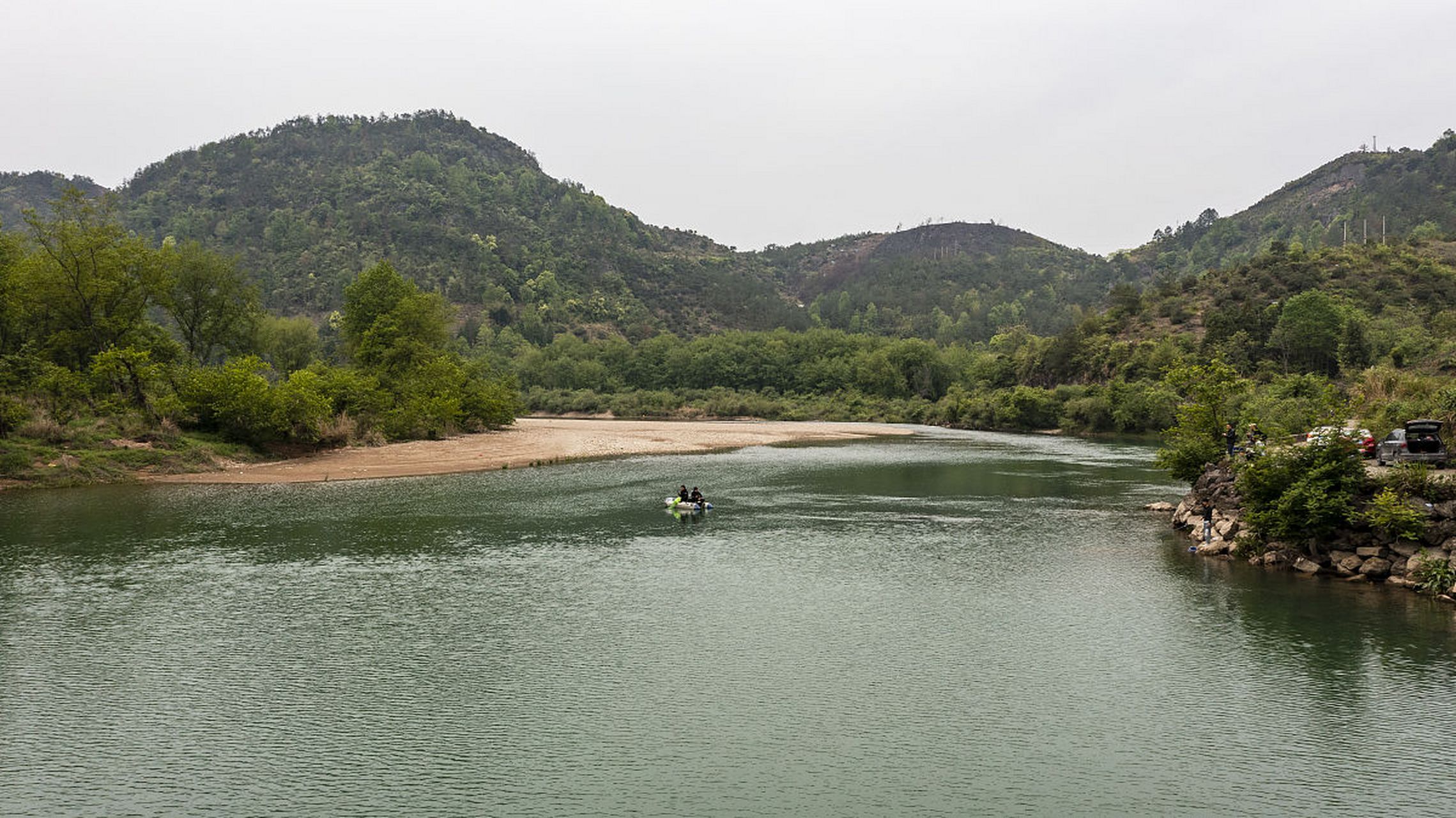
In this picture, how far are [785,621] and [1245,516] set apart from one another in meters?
19.4

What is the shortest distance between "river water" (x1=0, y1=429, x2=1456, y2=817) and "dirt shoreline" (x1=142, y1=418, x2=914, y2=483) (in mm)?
18853

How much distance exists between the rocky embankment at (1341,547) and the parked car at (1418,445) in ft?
8.71

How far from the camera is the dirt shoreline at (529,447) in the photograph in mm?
60344

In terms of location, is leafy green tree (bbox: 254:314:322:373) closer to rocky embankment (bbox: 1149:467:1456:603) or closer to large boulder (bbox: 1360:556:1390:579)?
rocky embankment (bbox: 1149:467:1456:603)

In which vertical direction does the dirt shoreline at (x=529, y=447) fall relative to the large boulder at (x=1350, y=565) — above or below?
above

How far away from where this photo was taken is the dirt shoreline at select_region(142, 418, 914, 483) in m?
60.3

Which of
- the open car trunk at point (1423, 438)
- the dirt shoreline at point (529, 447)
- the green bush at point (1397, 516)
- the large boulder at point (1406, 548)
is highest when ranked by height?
the open car trunk at point (1423, 438)

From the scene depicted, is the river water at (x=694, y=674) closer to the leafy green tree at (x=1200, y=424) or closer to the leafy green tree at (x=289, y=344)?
the leafy green tree at (x=1200, y=424)

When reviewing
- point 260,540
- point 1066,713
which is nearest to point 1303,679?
point 1066,713

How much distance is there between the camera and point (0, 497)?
46938 millimetres

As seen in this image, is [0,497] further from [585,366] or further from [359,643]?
[585,366]

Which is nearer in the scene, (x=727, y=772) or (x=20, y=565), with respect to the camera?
(x=727, y=772)

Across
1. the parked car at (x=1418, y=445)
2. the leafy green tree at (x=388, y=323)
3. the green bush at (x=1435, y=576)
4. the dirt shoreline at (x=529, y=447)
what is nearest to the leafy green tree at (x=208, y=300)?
the leafy green tree at (x=388, y=323)

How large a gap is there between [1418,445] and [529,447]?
65086 millimetres
